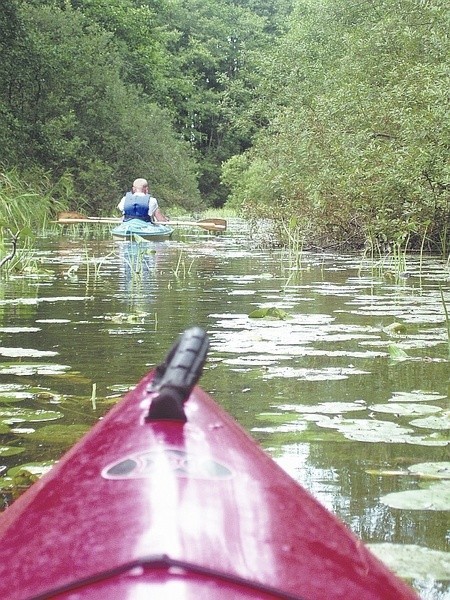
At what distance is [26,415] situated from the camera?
2871 millimetres

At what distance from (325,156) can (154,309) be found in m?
8.42

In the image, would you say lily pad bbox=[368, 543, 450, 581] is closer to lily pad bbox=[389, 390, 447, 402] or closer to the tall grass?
lily pad bbox=[389, 390, 447, 402]

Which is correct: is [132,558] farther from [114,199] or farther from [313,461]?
Result: [114,199]

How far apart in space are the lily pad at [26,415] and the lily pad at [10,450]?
27 cm

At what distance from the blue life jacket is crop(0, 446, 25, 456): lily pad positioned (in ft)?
39.6

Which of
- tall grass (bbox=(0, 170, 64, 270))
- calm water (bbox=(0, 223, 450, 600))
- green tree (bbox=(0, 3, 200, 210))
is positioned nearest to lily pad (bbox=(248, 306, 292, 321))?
calm water (bbox=(0, 223, 450, 600))

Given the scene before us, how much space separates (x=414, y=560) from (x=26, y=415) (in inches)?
57.0

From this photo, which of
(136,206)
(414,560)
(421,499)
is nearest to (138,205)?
(136,206)

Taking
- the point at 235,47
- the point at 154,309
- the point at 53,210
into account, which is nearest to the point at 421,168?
the point at 154,309

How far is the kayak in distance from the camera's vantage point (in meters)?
0.88

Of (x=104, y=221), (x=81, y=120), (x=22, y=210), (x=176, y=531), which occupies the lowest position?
(x=176, y=531)

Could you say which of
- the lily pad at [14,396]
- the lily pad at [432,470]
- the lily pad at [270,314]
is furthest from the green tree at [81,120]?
the lily pad at [432,470]

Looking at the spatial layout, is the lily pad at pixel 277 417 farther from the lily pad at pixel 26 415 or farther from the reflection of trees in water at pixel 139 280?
the reflection of trees in water at pixel 139 280

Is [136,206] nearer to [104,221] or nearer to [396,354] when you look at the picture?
[104,221]
